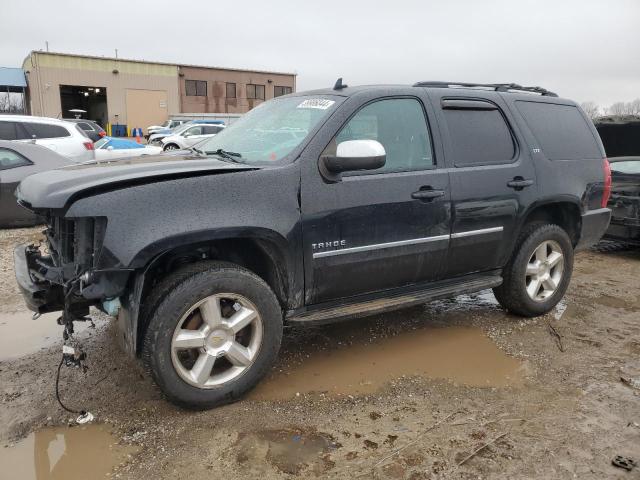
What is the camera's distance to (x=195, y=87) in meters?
47.1

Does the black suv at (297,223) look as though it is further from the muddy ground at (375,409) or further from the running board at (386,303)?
the muddy ground at (375,409)

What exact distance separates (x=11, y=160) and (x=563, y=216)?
7.72 m

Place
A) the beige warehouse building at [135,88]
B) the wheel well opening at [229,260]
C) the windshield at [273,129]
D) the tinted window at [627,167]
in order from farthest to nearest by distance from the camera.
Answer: the beige warehouse building at [135,88], the tinted window at [627,167], the windshield at [273,129], the wheel well opening at [229,260]

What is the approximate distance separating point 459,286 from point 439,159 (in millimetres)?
1020

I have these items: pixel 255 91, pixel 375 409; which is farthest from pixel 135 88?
pixel 375 409

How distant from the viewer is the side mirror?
3.17 meters

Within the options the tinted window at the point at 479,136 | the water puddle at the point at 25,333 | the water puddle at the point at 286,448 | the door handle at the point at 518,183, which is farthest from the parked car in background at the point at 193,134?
the water puddle at the point at 286,448

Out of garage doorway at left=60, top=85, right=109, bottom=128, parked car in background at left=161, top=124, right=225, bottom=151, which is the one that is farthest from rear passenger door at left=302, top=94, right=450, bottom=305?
garage doorway at left=60, top=85, right=109, bottom=128

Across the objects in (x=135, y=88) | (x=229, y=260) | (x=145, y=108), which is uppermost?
(x=135, y=88)

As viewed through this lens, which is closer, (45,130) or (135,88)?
(45,130)

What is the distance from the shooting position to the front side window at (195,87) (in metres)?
46.8

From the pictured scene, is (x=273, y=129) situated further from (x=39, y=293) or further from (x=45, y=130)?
(x=45, y=130)

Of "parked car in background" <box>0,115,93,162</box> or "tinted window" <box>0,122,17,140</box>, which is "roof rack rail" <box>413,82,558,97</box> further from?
"tinted window" <box>0,122,17,140</box>

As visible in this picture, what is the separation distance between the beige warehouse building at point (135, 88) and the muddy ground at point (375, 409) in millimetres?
41641
